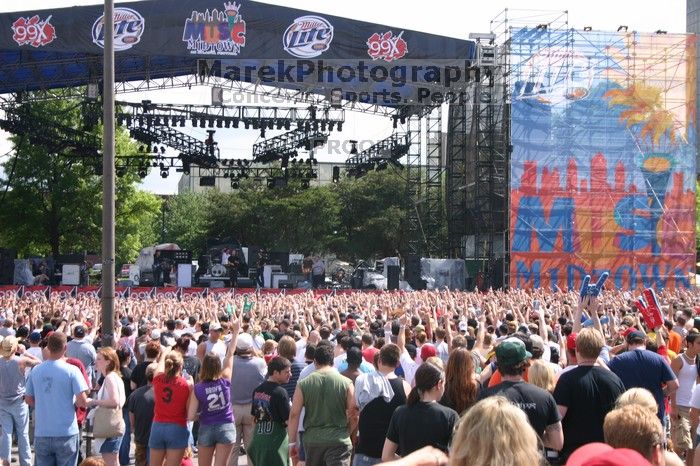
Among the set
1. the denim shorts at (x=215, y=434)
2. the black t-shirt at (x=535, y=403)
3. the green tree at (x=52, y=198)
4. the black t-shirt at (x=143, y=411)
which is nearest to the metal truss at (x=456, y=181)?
the green tree at (x=52, y=198)

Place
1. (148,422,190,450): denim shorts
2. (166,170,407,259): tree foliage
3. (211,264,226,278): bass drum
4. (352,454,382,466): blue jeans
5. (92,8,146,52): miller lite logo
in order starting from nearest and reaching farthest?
(352,454,382,466): blue jeans, (148,422,190,450): denim shorts, (92,8,146,52): miller lite logo, (211,264,226,278): bass drum, (166,170,407,259): tree foliage

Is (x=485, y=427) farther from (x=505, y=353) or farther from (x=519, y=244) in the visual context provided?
(x=519, y=244)

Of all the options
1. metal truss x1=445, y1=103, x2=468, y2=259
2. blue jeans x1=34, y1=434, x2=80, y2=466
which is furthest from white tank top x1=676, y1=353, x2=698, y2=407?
metal truss x1=445, y1=103, x2=468, y2=259

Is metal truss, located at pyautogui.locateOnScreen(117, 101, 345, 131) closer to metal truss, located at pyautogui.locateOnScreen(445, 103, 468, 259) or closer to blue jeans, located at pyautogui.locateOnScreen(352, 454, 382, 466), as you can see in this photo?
metal truss, located at pyautogui.locateOnScreen(445, 103, 468, 259)

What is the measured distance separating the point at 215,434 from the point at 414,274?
2827 centimetres

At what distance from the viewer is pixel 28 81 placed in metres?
31.6

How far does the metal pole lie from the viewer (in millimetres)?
10820

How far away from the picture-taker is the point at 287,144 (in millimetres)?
36375

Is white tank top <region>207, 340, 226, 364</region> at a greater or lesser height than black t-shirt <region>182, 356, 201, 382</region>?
greater

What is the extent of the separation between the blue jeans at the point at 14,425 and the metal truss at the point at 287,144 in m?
25.9

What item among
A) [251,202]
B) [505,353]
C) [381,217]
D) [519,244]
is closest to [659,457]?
[505,353]

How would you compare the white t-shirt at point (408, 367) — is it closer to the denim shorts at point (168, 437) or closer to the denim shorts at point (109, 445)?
the denim shorts at point (168, 437)

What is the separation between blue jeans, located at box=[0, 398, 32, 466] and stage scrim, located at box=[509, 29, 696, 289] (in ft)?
85.7

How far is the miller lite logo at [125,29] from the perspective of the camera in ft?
90.0
